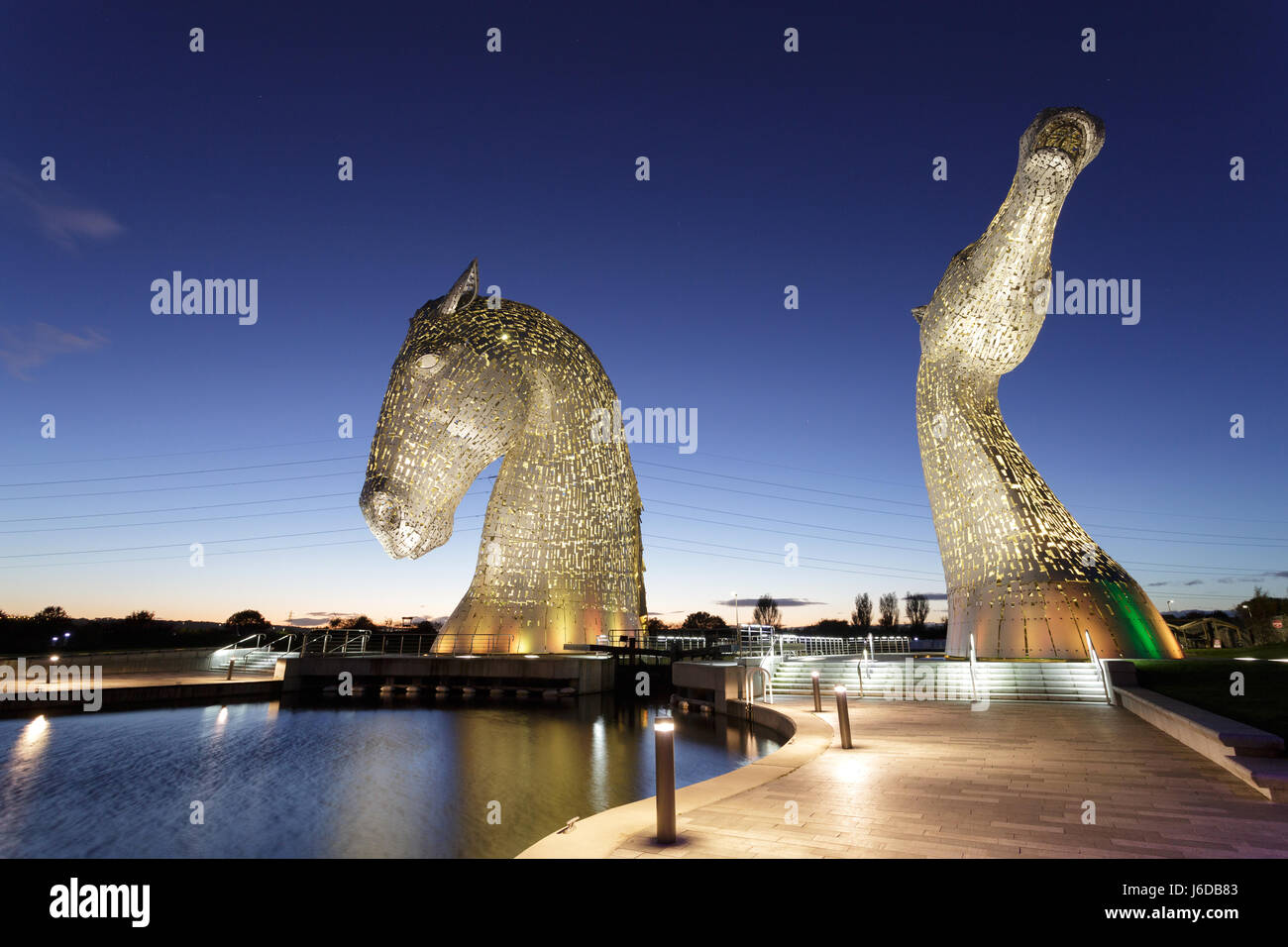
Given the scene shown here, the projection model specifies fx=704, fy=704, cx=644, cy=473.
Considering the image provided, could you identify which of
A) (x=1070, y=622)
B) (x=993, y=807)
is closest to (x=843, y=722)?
(x=993, y=807)

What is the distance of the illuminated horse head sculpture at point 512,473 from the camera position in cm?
1733

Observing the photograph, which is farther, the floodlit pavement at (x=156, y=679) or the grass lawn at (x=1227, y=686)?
the floodlit pavement at (x=156, y=679)

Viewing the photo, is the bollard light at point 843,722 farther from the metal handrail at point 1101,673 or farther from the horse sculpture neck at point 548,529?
the horse sculpture neck at point 548,529

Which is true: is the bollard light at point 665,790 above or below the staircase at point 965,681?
above

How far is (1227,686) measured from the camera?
11.4 meters

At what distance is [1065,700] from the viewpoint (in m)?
13.7

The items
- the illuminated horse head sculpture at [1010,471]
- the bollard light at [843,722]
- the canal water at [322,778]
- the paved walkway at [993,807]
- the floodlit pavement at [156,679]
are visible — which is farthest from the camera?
the floodlit pavement at [156,679]

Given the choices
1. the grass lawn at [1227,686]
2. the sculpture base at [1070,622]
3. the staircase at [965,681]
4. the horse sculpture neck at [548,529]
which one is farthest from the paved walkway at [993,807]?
the horse sculpture neck at [548,529]

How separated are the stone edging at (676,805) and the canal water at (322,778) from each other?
1958 mm

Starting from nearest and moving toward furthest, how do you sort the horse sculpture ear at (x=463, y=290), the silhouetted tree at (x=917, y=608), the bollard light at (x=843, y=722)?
the bollard light at (x=843, y=722) → the horse sculpture ear at (x=463, y=290) → the silhouetted tree at (x=917, y=608)

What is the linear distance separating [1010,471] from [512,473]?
45.6 ft

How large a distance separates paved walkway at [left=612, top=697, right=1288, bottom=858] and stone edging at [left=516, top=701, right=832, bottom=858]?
4.0 inches

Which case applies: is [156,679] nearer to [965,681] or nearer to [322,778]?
[322,778]
